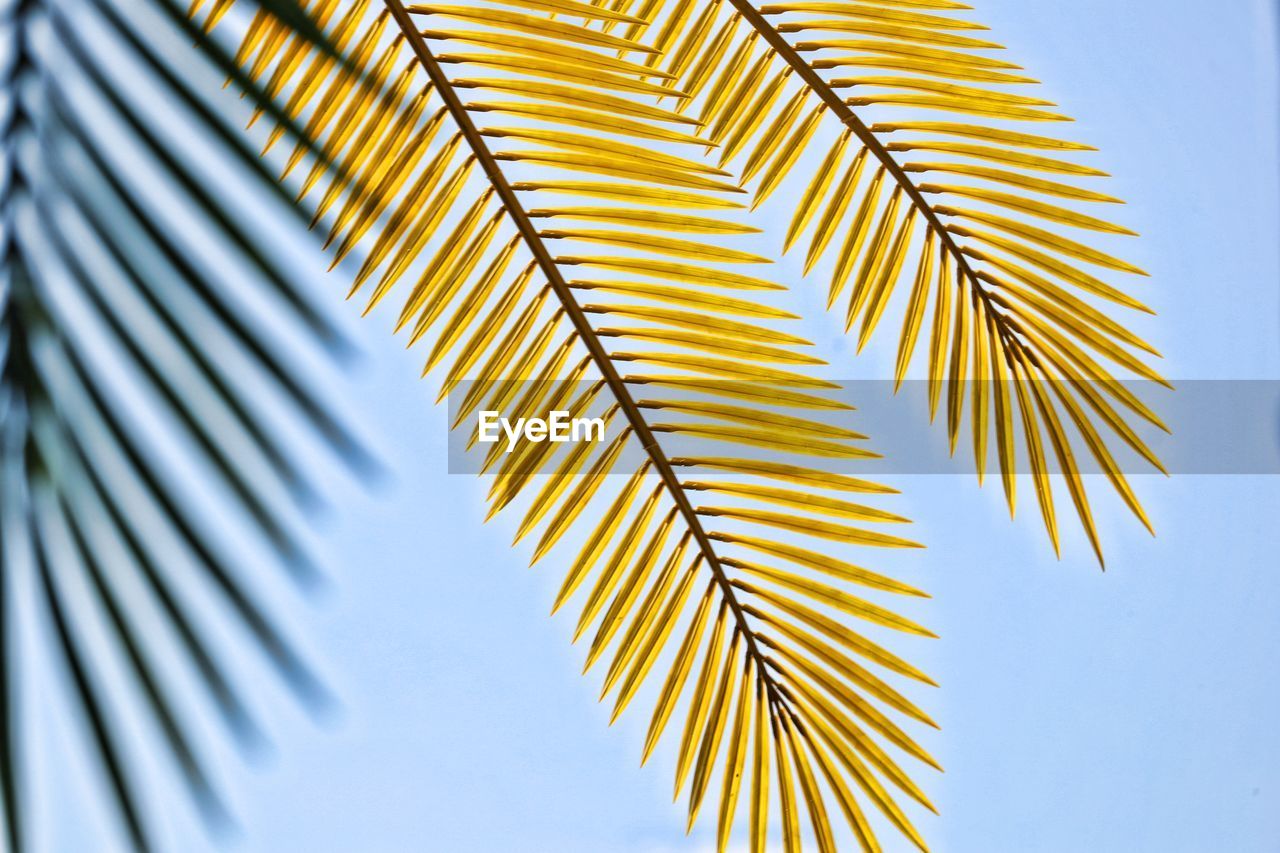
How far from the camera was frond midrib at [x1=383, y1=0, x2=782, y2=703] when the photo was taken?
0.64m

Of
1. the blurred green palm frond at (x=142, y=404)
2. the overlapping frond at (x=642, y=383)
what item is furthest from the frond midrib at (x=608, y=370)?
the blurred green palm frond at (x=142, y=404)

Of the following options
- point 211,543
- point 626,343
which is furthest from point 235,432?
point 626,343

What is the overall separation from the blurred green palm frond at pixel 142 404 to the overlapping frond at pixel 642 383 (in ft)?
1.28

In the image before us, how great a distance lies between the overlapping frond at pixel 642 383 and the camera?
64cm

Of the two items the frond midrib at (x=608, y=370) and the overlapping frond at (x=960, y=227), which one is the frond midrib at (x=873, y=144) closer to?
the overlapping frond at (x=960, y=227)

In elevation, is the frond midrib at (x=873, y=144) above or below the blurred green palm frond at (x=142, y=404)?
above

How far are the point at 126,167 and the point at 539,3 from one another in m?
0.44

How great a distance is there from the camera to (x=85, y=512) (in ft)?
0.59

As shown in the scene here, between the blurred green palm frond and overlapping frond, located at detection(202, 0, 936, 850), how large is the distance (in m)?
0.39

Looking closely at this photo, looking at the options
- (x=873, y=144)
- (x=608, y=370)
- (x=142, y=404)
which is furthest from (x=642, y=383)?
(x=142, y=404)

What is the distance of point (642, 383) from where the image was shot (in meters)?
0.65

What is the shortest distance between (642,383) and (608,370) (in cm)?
2

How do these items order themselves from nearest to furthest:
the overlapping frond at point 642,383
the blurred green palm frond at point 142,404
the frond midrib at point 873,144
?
the blurred green palm frond at point 142,404
the overlapping frond at point 642,383
the frond midrib at point 873,144

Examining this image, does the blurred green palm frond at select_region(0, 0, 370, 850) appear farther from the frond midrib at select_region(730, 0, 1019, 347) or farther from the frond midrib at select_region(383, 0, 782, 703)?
the frond midrib at select_region(730, 0, 1019, 347)
